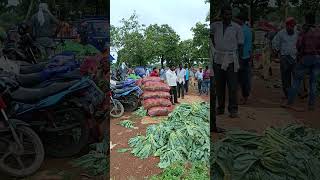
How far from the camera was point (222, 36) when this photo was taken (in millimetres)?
3908

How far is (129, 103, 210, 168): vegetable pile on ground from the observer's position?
4340 millimetres

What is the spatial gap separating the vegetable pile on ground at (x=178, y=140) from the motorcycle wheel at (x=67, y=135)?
1.93 feet

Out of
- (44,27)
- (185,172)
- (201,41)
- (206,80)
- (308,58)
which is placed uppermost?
(44,27)

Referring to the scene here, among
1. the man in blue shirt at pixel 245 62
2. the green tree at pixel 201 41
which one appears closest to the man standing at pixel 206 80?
the green tree at pixel 201 41

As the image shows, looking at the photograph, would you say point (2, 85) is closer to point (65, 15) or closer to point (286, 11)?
point (65, 15)

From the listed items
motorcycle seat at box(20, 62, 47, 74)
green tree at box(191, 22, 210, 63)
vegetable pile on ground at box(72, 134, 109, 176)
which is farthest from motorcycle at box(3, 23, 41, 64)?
green tree at box(191, 22, 210, 63)

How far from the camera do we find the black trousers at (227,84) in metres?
4.03

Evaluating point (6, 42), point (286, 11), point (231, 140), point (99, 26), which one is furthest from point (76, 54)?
point (286, 11)

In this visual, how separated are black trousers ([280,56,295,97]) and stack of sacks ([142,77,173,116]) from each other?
1457mm

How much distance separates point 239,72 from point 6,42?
211 cm

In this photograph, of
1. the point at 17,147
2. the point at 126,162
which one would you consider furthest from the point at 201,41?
the point at 17,147

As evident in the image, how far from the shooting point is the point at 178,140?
4.46 meters

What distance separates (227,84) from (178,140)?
0.82 meters

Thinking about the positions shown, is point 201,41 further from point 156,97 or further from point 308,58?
point 156,97
